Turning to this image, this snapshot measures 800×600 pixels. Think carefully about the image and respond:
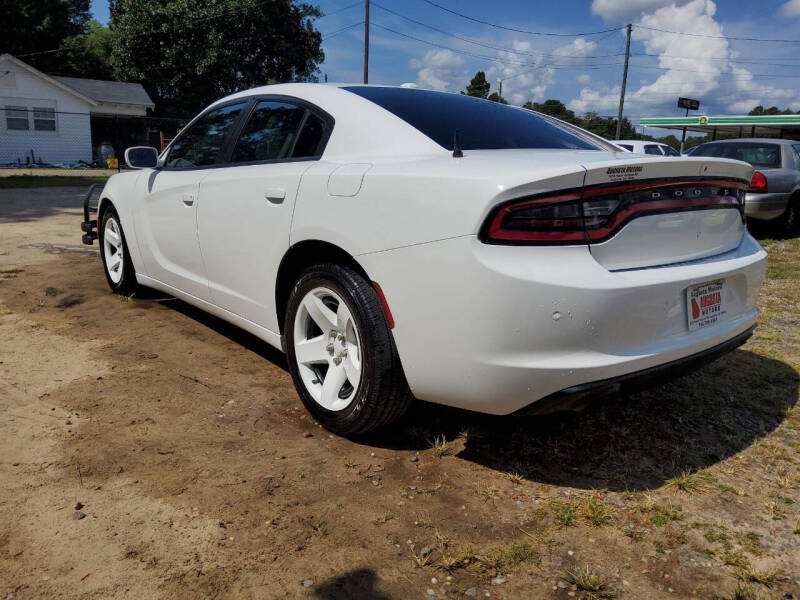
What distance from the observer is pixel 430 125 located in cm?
273

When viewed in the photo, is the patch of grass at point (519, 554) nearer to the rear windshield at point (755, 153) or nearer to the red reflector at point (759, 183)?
the red reflector at point (759, 183)

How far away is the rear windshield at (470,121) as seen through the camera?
2725 mm

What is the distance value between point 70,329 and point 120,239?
902 millimetres

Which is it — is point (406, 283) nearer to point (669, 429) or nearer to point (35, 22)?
point (669, 429)

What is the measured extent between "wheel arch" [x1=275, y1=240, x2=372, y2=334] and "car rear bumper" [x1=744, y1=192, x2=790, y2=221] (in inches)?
305

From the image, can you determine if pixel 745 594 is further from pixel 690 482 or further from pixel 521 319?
pixel 521 319

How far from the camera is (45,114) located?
2778 cm

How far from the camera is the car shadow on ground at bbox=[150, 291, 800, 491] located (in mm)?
2521

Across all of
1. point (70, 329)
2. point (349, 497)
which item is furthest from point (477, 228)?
Result: point (70, 329)

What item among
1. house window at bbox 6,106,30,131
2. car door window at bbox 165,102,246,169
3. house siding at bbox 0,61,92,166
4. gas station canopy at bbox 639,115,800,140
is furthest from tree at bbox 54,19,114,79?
car door window at bbox 165,102,246,169

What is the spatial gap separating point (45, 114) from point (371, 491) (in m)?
31.5

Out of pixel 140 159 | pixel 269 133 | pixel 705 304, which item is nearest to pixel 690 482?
pixel 705 304

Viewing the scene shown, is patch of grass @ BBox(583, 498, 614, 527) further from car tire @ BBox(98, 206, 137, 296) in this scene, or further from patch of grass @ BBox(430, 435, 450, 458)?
car tire @ BBox(98, 206, 137, 296)

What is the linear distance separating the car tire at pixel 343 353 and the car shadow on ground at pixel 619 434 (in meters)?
0.22
